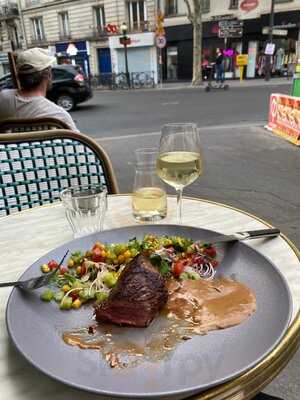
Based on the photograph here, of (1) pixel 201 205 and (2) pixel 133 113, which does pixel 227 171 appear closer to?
(1) pixel 201 205

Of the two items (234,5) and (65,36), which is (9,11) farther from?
(234,5)

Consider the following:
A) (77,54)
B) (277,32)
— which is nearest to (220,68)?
(277,32)

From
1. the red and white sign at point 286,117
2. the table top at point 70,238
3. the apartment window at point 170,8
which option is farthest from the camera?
the apartment window at point 170,8

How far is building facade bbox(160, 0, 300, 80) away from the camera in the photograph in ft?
72.0

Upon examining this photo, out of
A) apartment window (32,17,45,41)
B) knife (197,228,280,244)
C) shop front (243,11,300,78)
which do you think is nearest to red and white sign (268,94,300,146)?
knife (197,228,280,244)

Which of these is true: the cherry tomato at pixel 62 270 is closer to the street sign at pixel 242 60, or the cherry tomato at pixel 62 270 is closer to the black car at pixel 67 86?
the black car at pixel 67 86

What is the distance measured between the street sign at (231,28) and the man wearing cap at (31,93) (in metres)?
20.6

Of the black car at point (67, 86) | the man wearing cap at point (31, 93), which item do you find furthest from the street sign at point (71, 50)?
the man wearing cap at point (31, 93)

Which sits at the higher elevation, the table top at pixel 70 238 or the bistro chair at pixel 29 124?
the bistro chair at pixel 29 124

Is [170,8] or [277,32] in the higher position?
[170,8]

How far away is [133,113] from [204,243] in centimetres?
1139

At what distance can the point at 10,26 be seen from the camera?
34.3 m

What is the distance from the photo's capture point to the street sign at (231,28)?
2127 centimetres

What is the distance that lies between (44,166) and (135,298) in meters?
1.40
